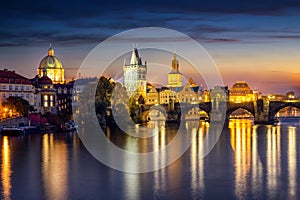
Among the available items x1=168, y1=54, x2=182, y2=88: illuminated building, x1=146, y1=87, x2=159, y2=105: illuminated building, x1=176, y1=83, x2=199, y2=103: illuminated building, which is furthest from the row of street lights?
x1=168, y1=54, x2=182, y2=88: illuminated building

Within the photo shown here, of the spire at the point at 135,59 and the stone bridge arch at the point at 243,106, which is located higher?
the spire at the point at 135,59

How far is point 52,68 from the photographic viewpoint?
267ft

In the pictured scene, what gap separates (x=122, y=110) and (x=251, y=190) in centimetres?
3268

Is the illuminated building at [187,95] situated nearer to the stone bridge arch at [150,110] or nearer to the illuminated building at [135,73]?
the illuminated building at [135,73]

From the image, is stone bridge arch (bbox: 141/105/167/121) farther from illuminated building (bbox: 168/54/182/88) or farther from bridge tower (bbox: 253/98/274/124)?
illuminated building (bbox: 168/54/182/88)

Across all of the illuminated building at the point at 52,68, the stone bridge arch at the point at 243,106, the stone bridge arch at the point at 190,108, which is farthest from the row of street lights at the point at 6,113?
the illuminated building at the point at 52,68

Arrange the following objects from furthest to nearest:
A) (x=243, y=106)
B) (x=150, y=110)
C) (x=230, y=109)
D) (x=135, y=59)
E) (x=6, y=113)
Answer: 1. (x=135, y=59)
2. (x=150, y=110)
3. (x=230, y=109)
4. (x=243, y=106)
5. (x=6, y=113)

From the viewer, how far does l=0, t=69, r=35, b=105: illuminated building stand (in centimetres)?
4788

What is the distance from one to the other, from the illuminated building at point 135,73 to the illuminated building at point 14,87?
38.3m

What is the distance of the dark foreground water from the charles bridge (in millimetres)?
23289

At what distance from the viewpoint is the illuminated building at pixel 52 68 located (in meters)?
80.9

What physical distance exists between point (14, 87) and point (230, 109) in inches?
904

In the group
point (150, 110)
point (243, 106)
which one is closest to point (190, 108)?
point (150, 110)

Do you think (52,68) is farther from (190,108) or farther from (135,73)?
(190,108)
